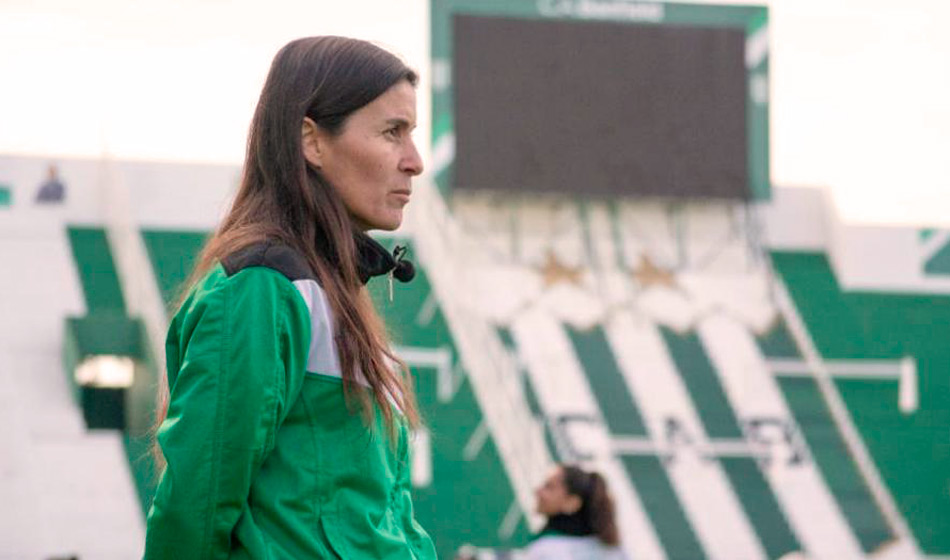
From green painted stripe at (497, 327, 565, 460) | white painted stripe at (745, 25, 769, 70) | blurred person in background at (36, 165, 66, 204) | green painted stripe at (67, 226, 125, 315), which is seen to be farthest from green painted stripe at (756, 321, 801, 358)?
blurred person in background at (36, 165, 66, 204)

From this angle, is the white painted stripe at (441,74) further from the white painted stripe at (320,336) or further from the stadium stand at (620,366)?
the white painted stripe at (320,336)

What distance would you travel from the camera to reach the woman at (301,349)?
1.83m

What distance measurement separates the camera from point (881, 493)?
19.0 metres

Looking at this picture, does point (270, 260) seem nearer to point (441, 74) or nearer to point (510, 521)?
point (510, 521)

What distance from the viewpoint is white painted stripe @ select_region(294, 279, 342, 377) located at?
191cm

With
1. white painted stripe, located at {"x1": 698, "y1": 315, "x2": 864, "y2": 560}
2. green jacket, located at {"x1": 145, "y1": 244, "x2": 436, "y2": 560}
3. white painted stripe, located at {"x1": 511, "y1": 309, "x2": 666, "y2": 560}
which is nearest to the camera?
green jacket, located at {"x1": 145, "y1": 244, "x2": 436, "y2": 560}

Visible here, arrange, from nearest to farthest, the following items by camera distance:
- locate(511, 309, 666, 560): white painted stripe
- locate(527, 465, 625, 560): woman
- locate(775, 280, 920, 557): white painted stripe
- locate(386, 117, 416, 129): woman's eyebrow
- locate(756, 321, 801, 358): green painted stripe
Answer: locate(386, 117, 416, 129): woman's eyebrow < locate(527, 465, 625, 560): woman < locate(511, 309, 666, 560): white painted stripe < locate(775, 280, 920, 557): white painted stripe < locate(756, 321, 801, 358): green painted stripe

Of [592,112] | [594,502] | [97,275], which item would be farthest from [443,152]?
[594,502]

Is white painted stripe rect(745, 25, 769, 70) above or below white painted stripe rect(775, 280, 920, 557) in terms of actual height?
above

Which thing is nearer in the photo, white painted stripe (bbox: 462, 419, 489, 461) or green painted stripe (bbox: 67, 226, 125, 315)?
white painted stripe (bbox: 462, 419, 489, 461)

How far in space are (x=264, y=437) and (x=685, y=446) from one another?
1717 centimetres

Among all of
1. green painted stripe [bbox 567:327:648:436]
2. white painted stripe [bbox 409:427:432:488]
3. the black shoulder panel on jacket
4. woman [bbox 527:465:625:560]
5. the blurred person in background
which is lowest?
white painted stripe [bbox 409:427:432:488]

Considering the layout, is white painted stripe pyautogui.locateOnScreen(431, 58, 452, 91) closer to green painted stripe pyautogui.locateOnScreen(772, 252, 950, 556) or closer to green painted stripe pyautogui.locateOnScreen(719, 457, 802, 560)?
green painted stripe pyautogui.locateOnScreen(772, 252, 950, 556)

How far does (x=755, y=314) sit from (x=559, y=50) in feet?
10.4
